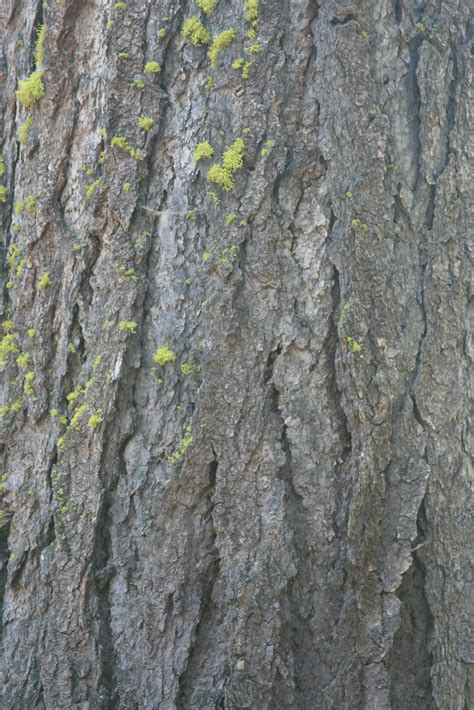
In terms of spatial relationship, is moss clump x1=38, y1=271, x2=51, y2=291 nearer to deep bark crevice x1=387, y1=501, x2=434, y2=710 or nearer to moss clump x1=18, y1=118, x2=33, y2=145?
moss clump x1=18, y1=118, x2=33, y2=145

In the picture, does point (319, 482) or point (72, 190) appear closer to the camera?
point (319, 482)

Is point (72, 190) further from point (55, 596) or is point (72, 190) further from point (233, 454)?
point (55, 596)

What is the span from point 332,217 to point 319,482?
788mm

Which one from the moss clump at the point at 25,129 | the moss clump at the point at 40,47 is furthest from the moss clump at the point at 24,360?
the moss clump at the point at 40,47

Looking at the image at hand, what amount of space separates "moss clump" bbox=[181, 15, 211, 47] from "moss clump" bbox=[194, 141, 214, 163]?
31cm

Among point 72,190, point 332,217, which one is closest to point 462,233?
point 332,217

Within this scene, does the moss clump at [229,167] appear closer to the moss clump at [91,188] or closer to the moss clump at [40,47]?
the moss clump at [91,188]

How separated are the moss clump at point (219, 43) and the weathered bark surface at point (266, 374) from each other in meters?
0.03

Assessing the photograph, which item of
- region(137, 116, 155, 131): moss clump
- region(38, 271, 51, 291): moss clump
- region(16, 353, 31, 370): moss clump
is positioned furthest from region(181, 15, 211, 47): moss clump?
region(16, 353, 31, 370): moss clump

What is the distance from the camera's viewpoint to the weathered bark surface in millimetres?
2104

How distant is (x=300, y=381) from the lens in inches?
83.0

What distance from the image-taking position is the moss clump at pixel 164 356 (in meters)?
2.18

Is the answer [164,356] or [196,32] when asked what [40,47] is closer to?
[196,32]

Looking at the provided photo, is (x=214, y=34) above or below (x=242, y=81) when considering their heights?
above
